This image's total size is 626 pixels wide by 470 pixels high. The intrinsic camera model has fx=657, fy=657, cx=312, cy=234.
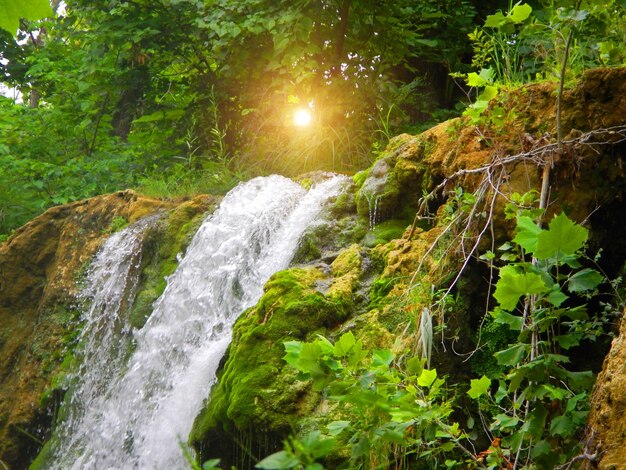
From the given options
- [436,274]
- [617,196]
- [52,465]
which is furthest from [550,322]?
[52,465]

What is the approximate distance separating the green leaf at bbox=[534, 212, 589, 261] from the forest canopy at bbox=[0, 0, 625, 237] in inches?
166

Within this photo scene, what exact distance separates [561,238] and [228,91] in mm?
6666

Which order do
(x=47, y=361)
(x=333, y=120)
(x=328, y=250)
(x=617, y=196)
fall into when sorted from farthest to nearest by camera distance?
(x=333, y=120)
(x=47, y=361)
(x=328, y=250)
(x=617, y=196)

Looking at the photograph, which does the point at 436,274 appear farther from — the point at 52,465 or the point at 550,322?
the point at 52,465

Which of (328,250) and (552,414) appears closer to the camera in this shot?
(552,414)

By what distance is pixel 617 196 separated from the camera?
3078 millimetres

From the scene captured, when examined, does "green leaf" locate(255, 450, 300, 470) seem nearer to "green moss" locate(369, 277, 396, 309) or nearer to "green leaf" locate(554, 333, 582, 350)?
"green leaf" locate(554, 333, 582, 350)

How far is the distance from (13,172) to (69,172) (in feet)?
2.58

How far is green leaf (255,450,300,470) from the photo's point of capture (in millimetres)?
1213

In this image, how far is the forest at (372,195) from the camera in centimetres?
219

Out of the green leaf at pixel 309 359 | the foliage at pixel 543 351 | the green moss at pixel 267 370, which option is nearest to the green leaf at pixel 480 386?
the foliage at pixel 543 351

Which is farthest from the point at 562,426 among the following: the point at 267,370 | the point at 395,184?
the point at 395,184

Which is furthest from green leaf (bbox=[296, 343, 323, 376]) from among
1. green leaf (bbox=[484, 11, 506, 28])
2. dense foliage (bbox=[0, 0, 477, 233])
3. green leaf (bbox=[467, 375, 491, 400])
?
dense foliage (bbox=[0, 0, 477, 233])

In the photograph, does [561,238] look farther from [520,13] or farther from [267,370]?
[267,370]
